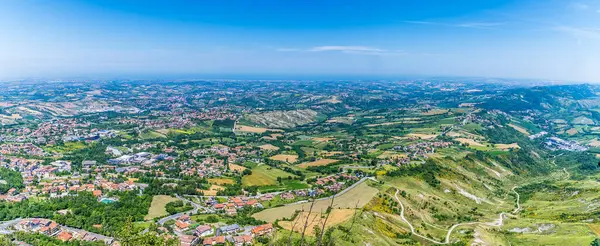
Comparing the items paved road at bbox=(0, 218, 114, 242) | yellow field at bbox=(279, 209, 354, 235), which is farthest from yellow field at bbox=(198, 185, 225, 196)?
paved road at bbox=(0, 218, 114, 242)

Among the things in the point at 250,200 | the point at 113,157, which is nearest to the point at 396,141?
the point at 250,200

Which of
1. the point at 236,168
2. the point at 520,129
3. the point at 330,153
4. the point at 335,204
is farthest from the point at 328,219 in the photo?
the point at 520,129

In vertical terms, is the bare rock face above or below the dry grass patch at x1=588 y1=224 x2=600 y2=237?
below

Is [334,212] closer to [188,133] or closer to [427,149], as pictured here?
[427,149]

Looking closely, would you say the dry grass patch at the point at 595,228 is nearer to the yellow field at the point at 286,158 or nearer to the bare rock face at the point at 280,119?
the yellow field at the point at 286,158

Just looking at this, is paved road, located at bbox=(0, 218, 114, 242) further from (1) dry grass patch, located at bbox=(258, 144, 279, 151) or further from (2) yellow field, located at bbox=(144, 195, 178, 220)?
(1) dry grass patch, located at bbox=(258, 144, 279, 151)

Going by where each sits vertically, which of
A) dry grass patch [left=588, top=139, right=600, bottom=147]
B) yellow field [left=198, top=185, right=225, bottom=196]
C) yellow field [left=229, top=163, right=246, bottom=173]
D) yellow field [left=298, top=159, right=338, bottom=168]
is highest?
yellow field [left=198, top=185, right=225, bottom=196]
